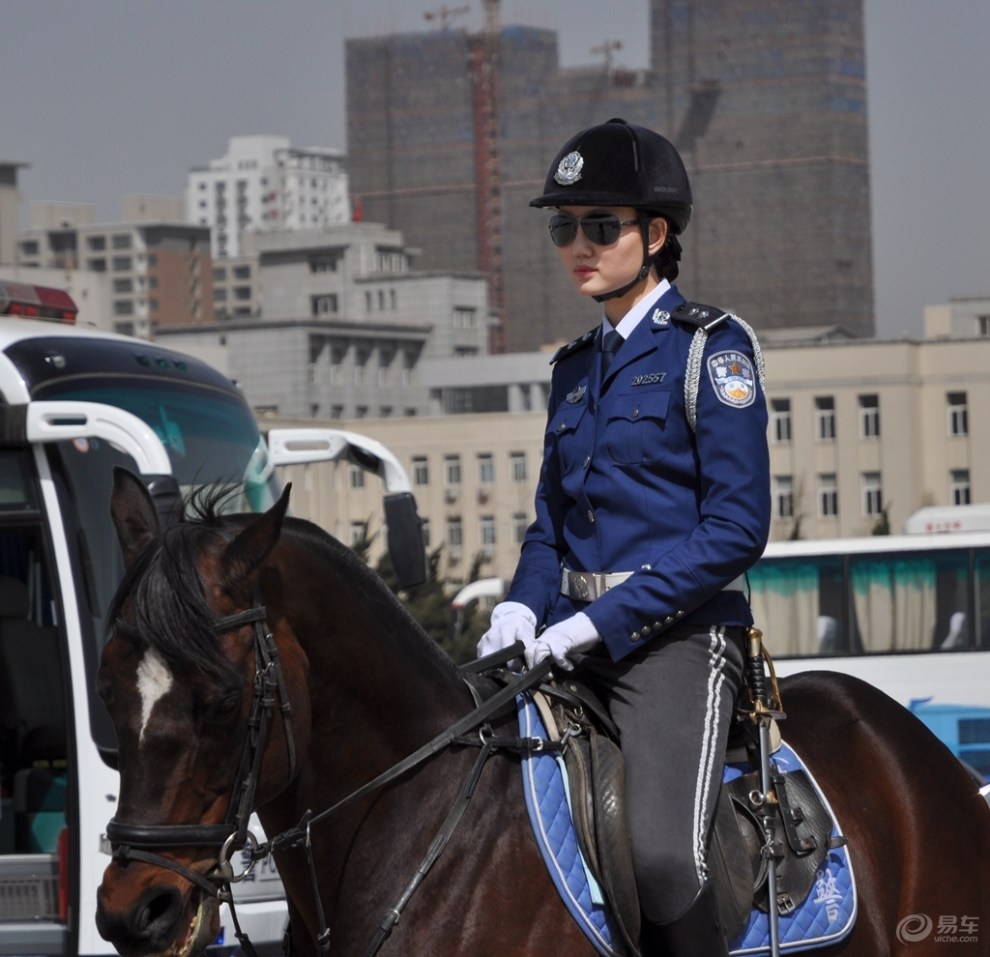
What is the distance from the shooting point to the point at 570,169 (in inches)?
175

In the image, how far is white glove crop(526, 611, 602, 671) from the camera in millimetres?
4133

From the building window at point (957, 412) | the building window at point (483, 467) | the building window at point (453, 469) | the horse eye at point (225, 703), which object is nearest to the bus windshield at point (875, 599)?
the horse eye at point (225, 703)

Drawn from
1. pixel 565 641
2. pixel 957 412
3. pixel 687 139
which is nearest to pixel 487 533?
pixel 957 412

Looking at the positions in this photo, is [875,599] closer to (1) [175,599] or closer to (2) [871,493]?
(1) [175,599]

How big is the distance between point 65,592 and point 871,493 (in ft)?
Answer: 310

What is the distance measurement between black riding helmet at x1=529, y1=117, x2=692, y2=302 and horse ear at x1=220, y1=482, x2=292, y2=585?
1.07 metres

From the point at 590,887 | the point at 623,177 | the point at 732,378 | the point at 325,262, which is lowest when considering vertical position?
the point at 590,887

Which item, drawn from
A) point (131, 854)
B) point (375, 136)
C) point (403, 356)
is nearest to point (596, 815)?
point (131, 854)

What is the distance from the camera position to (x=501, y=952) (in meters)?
3.97

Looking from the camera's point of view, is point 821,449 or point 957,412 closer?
point 957,412

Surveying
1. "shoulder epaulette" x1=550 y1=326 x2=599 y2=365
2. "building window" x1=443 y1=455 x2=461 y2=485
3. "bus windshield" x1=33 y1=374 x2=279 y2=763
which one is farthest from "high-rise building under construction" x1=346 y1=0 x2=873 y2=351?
"shoulder epaulette" x1=550 y1=326 x2=599 y2=365

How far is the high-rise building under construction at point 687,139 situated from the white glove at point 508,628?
13267cm

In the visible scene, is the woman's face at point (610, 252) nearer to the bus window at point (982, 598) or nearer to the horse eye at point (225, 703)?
the horse eye at point (225, 703)

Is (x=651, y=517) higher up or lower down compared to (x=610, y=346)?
lower down
